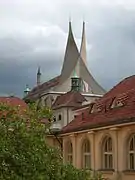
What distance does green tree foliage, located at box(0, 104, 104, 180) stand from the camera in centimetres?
1332

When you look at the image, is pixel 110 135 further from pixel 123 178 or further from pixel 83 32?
pixel 83 32

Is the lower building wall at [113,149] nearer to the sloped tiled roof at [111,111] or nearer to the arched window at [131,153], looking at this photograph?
the arched window at [131,153]

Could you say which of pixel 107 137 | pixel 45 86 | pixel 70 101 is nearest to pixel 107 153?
pixel 107 137

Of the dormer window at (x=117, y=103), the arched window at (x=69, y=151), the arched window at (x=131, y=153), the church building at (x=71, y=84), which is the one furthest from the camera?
the church building at (x=71, y=84)

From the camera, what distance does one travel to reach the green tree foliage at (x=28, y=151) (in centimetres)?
1332

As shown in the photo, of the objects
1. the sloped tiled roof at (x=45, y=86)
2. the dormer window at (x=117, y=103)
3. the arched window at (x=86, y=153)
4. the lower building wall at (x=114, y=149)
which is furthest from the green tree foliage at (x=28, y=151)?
the sloped tiled roof at (x=45, y=86)

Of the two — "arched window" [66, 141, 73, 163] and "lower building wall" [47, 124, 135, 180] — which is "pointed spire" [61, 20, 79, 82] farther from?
"lower building wall" [47, 124, 135, 180]

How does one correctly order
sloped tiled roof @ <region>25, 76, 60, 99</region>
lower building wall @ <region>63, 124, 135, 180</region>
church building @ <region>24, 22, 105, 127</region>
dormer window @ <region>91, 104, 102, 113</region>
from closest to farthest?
lower building wall @ <region>63, 124, 135, 180</region>
dormer window @ <region>91, 104, 102, 113</region>
church building @ <region>24, 22, 105, 127</region>
sloped tiled roof @ <region>25, 76, 60, 99</region>

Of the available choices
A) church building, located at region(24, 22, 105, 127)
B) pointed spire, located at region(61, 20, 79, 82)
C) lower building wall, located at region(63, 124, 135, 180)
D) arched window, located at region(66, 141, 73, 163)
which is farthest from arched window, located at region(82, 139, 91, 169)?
pointed spire, located at region(61, 20, 79, 82)

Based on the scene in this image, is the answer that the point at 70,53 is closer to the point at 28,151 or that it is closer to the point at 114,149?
the point at 114,149

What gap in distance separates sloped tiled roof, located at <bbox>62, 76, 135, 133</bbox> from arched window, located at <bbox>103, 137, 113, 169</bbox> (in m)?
1.20

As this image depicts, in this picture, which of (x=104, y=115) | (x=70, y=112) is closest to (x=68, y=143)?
(x=104, y=115)

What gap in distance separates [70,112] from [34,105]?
40538 mm

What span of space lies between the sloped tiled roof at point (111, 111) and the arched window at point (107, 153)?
120 centimetres
